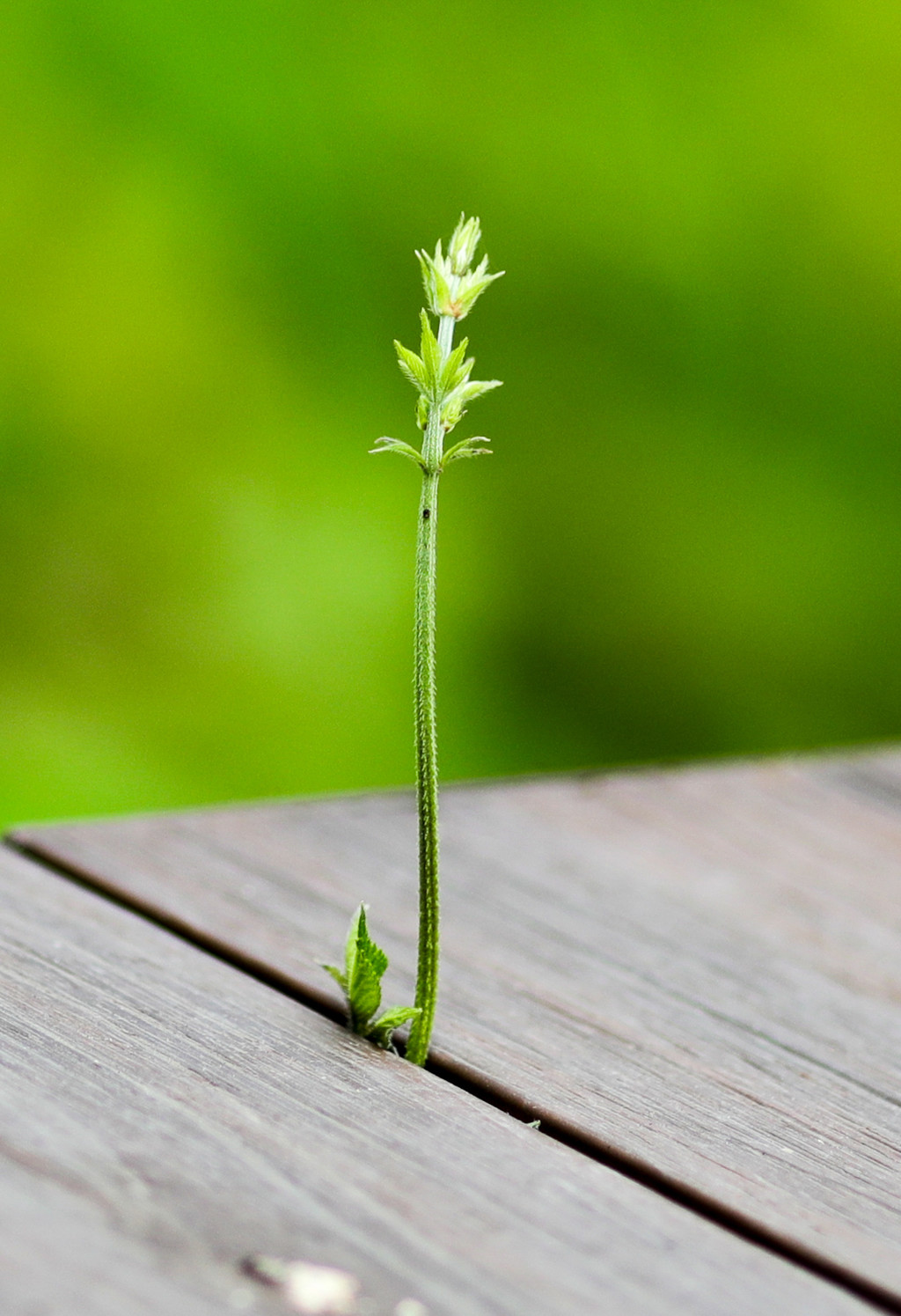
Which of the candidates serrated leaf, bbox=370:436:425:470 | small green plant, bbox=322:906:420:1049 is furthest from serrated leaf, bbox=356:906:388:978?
serrated leaf, bbox=370:436:425:470

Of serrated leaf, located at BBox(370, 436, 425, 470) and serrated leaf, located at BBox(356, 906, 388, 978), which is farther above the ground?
serrated leaf, located at BBox(370, 436, 425, 470)

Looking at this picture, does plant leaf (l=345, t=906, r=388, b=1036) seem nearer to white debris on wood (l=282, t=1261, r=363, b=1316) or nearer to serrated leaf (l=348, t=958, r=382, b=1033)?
serrated leaf (l=348, t=958, r=382, b=1033)

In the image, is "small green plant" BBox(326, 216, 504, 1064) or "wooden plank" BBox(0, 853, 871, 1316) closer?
"wooden plank" BBox(0, 853, 871, 1316)

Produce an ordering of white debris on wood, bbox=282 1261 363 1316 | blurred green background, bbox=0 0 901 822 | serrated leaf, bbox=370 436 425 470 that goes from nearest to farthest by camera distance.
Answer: white debris on wood, bbox=282 1261 363 1316 → serrated leaf, bbox=370 436 425 470 → blurred green background, bbox=0 0 901 822

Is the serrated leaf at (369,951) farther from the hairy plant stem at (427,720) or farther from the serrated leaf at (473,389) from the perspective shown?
the serrated leaf at (473,389)

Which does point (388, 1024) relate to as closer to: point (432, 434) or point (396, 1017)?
point (396, 1017)
